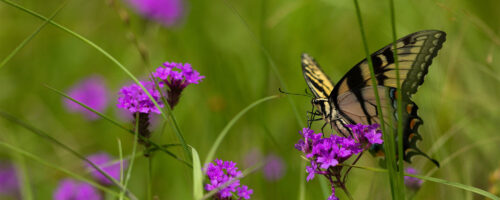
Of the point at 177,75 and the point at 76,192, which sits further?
the point at 76,192

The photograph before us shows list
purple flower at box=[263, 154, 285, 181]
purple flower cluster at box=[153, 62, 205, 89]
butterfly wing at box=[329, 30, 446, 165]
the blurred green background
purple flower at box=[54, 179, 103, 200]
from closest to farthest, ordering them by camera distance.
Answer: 1. purple flower cluster at box=[153, 62, 205, 89]
2. butterfly wing at box=[329, 30, 446, 165]
3. purple flower at box=[54, 179, 103, 200]
4. purple flower at box=[263, 154, 285, 181]
5. the blurred green background

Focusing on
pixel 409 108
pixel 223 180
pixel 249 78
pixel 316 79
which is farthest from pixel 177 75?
pixel 249 78

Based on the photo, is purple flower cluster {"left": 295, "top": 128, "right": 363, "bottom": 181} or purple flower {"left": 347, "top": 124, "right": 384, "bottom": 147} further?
purple flower {"left": 347, "top": 124, "right": 384, "bottom": 147}

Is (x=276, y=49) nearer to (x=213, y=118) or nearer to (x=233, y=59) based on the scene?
(x=233, y=59)

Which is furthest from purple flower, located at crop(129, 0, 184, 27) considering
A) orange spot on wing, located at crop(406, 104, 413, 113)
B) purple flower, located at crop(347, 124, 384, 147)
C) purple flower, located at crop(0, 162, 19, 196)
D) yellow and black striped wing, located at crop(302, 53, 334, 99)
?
purple flower, located at crop(347, 124, 384, 147)

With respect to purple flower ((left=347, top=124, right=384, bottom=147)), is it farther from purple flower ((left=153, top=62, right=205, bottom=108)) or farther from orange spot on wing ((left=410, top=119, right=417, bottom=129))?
orange spot on wing ((left=410, top=119, right=417, bottom=129))

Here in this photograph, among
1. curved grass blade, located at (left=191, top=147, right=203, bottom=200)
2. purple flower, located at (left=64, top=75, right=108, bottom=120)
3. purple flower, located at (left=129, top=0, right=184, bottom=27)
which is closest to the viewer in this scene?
curved grass blade, located at (left=191, top=147, right=203, bottom=200)

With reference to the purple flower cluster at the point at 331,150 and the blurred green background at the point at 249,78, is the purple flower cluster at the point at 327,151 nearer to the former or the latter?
the purple flower cluster at the point at 331,150

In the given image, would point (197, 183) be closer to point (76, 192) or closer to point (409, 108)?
point (409, 108)
